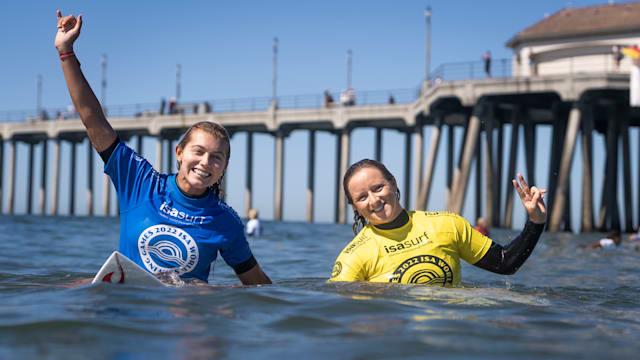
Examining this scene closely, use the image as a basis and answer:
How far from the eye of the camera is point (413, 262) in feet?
16.8

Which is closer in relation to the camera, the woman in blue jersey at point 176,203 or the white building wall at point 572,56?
the woman in blue jersey at point 176,203

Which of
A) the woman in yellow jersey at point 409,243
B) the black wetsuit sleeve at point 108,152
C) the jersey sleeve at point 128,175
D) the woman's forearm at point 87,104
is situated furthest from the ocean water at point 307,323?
the woman's forearm at point 87,104

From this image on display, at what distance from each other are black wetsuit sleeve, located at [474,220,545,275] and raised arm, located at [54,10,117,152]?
2973 millimetres

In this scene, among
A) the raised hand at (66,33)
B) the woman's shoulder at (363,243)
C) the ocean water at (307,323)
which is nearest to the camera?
the ocean water at (307,323)

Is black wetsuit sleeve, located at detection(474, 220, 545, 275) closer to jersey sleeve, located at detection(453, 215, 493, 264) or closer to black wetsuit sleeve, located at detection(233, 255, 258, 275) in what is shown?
jersey sleeve, located at detection(453, 215, 493, 264)

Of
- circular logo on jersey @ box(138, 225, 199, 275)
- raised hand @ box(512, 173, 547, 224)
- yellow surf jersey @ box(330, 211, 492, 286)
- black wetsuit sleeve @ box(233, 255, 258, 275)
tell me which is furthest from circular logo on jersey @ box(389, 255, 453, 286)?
circular logo on jersey @ box(138, 225, 199, 275)

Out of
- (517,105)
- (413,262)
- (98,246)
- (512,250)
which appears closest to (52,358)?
(413,262)

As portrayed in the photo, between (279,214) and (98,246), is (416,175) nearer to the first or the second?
(279,214)

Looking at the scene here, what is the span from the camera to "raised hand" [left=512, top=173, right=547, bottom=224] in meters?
4.98

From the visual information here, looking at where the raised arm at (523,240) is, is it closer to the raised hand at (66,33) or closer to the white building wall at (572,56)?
the raised hand at (66,33)

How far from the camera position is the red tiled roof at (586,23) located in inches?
1394

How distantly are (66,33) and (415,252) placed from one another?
2914mm

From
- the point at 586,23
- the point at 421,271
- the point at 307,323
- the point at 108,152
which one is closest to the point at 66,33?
the point at 108,152

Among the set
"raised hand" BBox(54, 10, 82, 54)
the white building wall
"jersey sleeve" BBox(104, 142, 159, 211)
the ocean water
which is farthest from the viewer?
the white building wall
